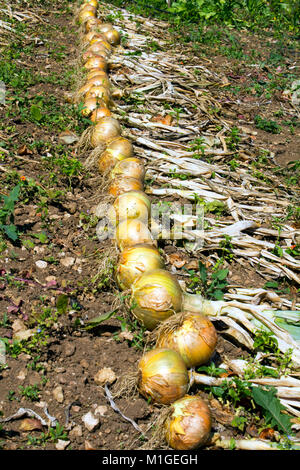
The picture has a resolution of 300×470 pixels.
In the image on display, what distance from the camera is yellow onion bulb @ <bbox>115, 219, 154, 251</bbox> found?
2850 millimetres

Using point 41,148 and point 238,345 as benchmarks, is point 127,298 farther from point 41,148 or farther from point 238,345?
point 41,148

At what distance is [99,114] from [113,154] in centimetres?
69

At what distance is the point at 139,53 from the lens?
20.4 ft

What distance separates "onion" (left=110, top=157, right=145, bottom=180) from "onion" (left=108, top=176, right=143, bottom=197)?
81 millimetres

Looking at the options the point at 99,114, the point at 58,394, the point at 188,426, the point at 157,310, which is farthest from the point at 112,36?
the point at 188,426

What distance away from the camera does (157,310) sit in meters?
2.41

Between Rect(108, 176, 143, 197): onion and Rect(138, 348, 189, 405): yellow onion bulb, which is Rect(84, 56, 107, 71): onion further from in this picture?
Rect(138, 348, 189, 405): yellow onion bulb

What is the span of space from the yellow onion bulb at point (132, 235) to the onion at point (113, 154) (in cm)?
91

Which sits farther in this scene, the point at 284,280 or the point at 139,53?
the point at 139,53

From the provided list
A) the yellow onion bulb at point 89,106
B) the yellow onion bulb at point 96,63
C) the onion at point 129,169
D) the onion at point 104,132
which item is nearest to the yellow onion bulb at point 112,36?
the yellow onion bulb at point 96,63

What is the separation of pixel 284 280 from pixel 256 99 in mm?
3347

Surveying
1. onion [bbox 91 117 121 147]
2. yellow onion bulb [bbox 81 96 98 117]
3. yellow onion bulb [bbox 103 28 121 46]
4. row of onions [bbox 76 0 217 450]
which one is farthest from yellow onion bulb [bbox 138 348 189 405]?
yellow onion bulb [bbox 103 28 121 46]

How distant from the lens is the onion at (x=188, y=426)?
1990 millimetres
